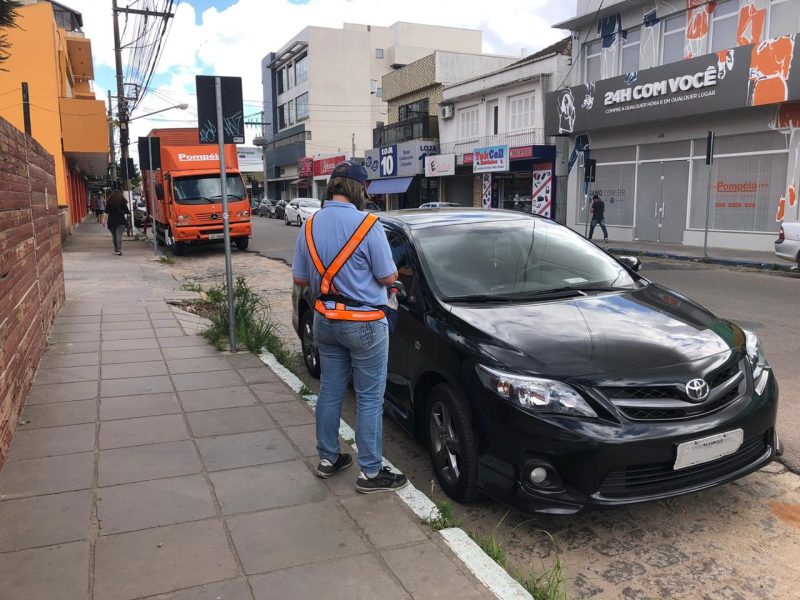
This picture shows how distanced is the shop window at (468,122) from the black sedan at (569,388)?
27800 mm

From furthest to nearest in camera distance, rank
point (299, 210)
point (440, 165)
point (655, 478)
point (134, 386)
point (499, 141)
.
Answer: point (299, 210) < point (440, 165) < point (499, 141) < point (134, 386) < point (655, 478)

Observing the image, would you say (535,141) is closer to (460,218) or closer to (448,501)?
(460,218)

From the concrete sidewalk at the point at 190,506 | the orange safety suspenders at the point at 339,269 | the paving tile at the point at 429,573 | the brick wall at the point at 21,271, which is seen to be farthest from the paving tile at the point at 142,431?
the paving tile at the point at 429,573

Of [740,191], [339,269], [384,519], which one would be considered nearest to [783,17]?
[740,191]

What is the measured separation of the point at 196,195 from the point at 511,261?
15.1 meters

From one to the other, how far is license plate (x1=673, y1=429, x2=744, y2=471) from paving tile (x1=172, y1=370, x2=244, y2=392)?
12.5 feet

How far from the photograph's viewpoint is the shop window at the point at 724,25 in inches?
712

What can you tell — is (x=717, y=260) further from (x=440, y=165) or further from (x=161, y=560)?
(x=440, y=165)

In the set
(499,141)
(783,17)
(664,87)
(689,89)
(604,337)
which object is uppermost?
(783,17)

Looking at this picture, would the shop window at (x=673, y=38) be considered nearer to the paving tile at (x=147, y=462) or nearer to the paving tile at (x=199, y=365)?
the paving tile at (x=199, y=365)

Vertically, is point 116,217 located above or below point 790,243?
above

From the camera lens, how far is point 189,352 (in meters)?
6.82

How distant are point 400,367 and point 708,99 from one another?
1719cm

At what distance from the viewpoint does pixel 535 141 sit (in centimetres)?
2639
